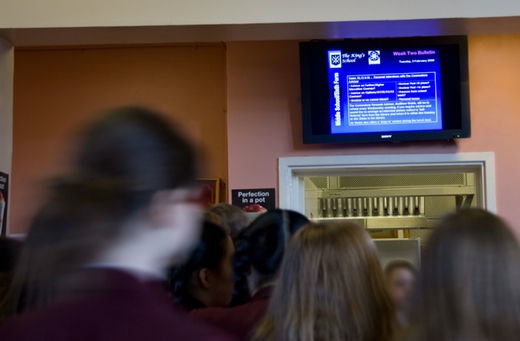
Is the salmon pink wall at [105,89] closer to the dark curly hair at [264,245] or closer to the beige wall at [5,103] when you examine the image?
the beige wall at [5,103]

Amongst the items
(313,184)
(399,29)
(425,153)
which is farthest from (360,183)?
(399,29)

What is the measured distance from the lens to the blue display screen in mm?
4453

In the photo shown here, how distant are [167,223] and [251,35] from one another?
3.08 meters

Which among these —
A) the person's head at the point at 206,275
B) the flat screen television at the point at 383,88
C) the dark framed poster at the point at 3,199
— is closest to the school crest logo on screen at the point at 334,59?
the flat screen television at the point at 383,88

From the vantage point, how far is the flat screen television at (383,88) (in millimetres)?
4445

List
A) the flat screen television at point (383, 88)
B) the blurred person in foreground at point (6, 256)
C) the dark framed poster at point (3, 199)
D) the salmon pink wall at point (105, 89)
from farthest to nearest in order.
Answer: the salmon pink wall at point (105, 89) < the flat screen television at point (383, 88) < the dark framed poster at point (3, 199) < the blurred person in foreground at point (6, 256)

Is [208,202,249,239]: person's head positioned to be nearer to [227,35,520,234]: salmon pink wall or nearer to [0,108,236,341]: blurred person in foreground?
[0,108,236,341]: blurred person in foreground

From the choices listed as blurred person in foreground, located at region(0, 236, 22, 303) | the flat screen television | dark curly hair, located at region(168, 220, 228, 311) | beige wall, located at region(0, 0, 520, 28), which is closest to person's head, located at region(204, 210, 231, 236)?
dark curly hair, located at region(168, 220, 228, 311)

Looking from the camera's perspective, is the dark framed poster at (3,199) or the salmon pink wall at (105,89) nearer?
the dark framed poster at (3,199)

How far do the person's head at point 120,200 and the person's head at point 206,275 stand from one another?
1423mm

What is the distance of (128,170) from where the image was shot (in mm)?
793

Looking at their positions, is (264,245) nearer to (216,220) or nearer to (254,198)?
(216,220)

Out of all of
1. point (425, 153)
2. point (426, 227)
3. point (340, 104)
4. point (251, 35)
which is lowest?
point (426, 227)

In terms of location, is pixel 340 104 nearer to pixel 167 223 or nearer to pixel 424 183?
pixel 424 183
